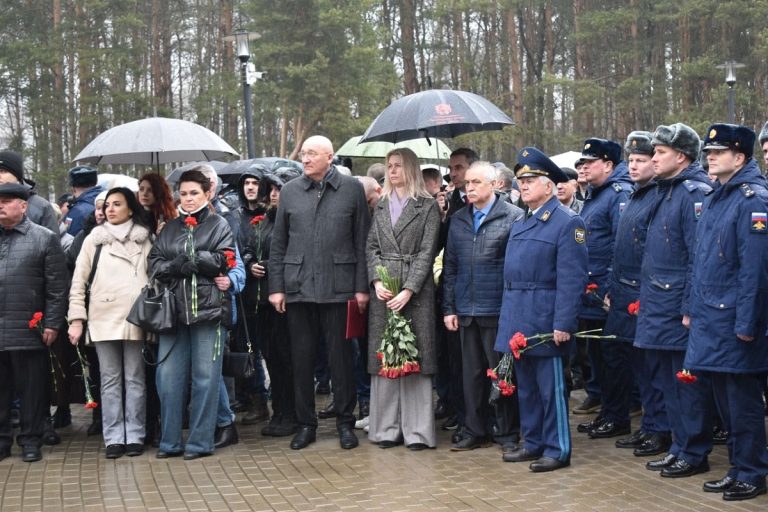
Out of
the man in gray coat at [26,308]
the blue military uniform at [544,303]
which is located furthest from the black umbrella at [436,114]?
the man in gray coat at [26,308]

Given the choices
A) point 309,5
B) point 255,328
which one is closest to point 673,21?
point 309,5

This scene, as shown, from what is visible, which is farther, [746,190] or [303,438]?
Answer: [303,438]

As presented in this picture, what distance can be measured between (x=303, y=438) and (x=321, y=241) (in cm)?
156

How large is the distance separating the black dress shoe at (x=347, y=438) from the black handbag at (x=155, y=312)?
Result: 1.58m

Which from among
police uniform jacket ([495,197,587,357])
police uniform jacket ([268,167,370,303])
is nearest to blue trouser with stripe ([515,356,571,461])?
police uniform jacket ([495,197,587,357])

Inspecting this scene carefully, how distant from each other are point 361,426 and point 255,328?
1367 millimetres

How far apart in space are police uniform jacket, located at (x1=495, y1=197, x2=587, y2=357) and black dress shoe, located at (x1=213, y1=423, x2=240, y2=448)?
7.70 feet

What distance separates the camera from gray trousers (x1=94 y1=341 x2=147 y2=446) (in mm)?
7789

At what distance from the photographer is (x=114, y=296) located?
7.70m

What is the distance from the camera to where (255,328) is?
917 cm

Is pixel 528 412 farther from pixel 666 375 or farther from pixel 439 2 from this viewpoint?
pixel 439 2

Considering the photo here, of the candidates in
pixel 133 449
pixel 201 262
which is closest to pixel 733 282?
pixel 201 262

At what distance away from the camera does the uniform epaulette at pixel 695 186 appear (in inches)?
272

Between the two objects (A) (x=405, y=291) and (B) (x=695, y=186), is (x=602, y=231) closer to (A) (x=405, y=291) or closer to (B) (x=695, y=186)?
(B) (x=695, y=186)
